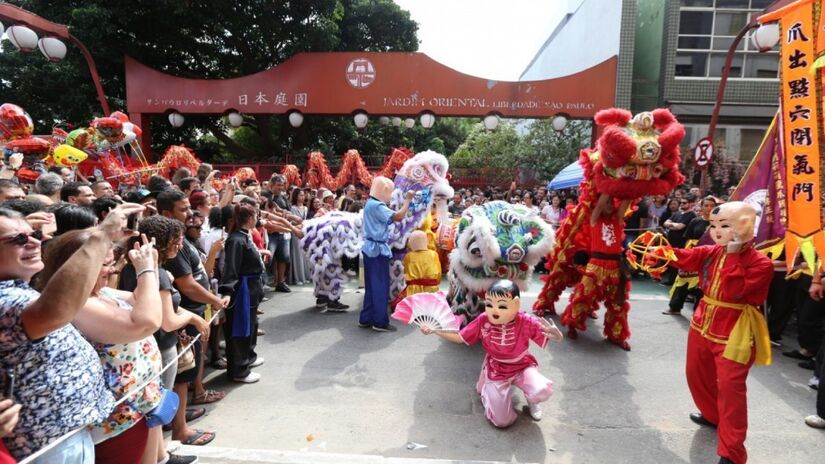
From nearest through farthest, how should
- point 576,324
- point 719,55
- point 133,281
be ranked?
1. point 133,281
2. point 576,324
3. point 719,55

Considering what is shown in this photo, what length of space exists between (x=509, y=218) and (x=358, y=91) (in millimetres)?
9375

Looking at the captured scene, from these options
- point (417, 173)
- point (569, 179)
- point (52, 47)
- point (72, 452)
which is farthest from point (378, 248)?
point (52, 47)

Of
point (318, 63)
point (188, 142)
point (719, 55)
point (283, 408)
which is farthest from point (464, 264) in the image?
point (188, 142)

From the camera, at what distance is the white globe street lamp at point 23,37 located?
314 inches

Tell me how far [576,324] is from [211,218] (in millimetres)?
3739

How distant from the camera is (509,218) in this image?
4117 millimetres

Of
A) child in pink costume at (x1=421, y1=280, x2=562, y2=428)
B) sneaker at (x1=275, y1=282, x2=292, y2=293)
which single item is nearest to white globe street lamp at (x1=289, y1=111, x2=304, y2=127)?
sneaker at (x1=275, y1=282, x2=292, y2=293)

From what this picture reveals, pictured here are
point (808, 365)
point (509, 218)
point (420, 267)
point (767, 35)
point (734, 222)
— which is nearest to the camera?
point (734, 222)

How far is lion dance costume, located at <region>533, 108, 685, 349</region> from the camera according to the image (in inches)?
161

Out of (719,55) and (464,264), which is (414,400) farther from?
(719,55)

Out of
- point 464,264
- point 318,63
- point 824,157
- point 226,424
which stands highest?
point 318,63

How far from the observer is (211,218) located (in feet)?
13.5

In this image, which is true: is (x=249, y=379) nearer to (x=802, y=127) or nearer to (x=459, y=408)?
(x=459, y=408)

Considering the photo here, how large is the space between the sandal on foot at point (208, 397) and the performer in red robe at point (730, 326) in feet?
11.2
